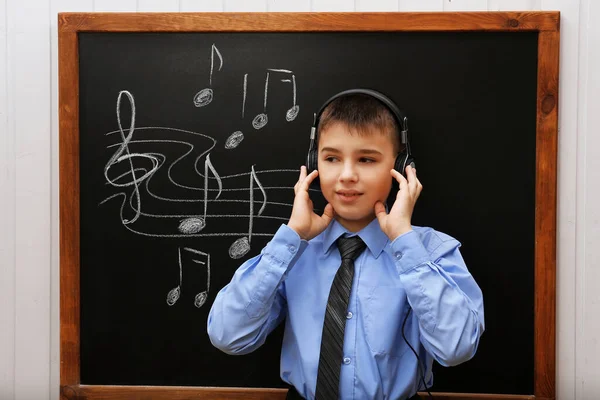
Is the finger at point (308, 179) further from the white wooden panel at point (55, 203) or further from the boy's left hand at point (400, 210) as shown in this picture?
the white wooden panel at point (55, 203)

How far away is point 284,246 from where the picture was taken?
55.2 inches

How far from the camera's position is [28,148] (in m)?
1.76

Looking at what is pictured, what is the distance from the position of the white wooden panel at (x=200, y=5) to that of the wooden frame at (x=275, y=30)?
0.19 ft

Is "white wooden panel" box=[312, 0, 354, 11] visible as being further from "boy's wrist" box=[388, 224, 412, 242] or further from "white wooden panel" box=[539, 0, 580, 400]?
"boy's wrist" box=[388, 224, 412, 242]

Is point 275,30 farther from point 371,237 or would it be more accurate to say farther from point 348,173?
point 371,237

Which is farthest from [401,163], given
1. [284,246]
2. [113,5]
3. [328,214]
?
[113,5]

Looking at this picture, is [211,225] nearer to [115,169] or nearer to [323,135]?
[115,169]

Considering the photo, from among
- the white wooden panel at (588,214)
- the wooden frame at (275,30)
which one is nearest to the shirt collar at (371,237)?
the wooden frame at (275,30)

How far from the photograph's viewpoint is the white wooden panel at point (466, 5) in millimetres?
1689

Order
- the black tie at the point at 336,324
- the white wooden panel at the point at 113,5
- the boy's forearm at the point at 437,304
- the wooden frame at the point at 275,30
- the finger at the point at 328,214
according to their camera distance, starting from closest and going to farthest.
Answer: the boy's forearm at the point at 437,304, the black tie at the point at 336,324, the finger at the point at 328,214, the wooden frame at the point at 275,30, the white wooden panel at the point at 113,5

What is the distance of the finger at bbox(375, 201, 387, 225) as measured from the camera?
4.65 ft

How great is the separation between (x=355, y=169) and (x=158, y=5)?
82 cm

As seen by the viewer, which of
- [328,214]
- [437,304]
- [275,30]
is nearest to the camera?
[437,304]

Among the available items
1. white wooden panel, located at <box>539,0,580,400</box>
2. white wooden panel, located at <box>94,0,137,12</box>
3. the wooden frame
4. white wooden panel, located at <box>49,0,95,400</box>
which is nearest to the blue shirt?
the wooden frame
